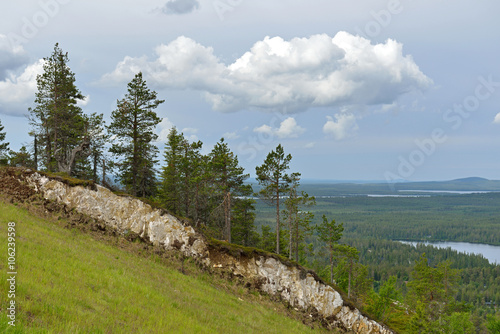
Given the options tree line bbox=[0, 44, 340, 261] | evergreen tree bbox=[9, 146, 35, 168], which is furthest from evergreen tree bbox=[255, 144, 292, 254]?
evergreen tree bbox=[9, 146, 35, 168]

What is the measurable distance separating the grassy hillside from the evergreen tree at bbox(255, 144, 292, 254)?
17.1m

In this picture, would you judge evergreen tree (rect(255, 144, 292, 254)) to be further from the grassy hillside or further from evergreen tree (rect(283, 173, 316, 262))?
the grassy hillside

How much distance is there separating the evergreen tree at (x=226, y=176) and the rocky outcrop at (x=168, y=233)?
9.40 m

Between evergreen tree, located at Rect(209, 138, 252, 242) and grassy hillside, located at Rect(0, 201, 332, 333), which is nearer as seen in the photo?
grassy hillside, located at Rect(0, 201, 332, 333)

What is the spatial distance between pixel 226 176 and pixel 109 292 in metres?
26.1

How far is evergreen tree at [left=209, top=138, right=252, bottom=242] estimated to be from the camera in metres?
35.2

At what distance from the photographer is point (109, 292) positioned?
35.1 ft

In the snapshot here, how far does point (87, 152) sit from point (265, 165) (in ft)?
65.9

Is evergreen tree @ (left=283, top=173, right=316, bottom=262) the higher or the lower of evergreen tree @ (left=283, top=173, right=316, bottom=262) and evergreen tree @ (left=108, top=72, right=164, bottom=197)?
the lower

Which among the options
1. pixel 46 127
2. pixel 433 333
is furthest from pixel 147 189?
pixel 433 333

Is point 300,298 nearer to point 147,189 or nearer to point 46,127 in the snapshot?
point 147,189

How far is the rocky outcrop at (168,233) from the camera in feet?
76.6

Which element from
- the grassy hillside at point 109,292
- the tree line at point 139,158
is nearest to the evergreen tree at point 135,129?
the tree line at point 139,158

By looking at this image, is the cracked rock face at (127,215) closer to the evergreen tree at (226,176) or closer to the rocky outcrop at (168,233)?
the rocky outcrop at (168,233)
